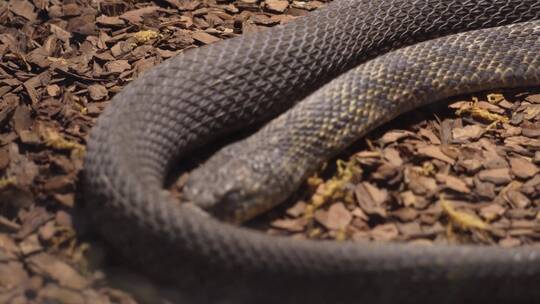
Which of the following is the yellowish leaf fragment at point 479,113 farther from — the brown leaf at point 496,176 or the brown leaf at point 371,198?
the brown leaf at point 371,198

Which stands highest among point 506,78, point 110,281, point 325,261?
point 506,78

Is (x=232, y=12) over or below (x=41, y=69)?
over

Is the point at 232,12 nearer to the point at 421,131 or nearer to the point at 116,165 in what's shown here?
the point at 421,131

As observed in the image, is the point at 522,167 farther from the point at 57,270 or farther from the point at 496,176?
the point at 57,270

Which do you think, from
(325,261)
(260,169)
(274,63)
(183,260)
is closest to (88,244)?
(183,260)

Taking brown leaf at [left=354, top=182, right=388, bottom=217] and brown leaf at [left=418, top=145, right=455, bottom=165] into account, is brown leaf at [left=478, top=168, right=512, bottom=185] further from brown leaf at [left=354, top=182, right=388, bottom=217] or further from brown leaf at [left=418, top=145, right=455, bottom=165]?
brown leaf at [left=354, top=182, right=388, bottom=217]

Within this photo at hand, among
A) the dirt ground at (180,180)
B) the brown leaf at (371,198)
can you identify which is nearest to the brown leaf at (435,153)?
the dirt ground at (180,180)
